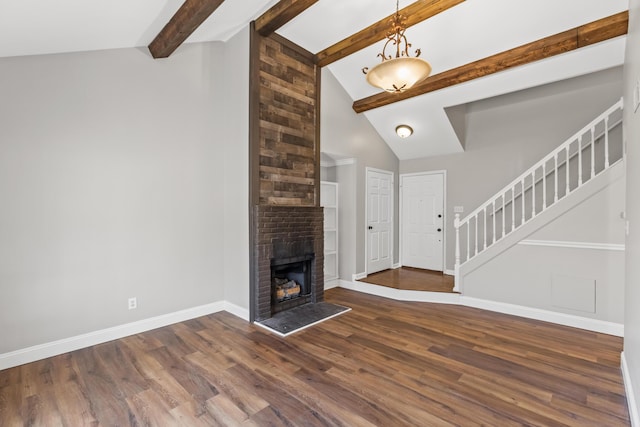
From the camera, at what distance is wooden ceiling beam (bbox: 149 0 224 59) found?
2.60m

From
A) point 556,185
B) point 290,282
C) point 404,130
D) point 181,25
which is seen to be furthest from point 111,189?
point 556,185

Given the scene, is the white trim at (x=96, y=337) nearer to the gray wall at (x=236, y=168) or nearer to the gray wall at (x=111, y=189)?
the gray wall at (x=111, y=189)

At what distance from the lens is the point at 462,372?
2.49 m

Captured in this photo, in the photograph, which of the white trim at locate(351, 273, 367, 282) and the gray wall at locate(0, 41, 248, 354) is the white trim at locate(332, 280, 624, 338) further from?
the gray wall at locate(0, 41, 248, 354)

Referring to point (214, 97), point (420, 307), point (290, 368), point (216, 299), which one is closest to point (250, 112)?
point (214, 97)

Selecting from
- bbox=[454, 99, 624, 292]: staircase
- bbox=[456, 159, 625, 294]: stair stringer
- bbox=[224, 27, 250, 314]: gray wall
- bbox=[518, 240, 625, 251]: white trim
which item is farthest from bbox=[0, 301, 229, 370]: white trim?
bbox=[518, 240, 625, 251]: white trim

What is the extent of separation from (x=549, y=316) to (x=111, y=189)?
5.10 m

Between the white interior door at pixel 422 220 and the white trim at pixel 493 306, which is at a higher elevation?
the white interior door at pixel 422 220

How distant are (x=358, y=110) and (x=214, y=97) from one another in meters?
2.40

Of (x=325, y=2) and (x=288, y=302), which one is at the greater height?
(x=325, y=2)

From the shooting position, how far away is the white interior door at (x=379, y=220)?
5.54m

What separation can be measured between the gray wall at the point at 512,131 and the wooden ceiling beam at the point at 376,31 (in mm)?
2761

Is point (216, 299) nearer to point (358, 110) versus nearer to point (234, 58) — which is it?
point (234, 58)

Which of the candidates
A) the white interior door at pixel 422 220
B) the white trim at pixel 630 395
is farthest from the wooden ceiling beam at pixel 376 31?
the white trim at pixel 630 395
